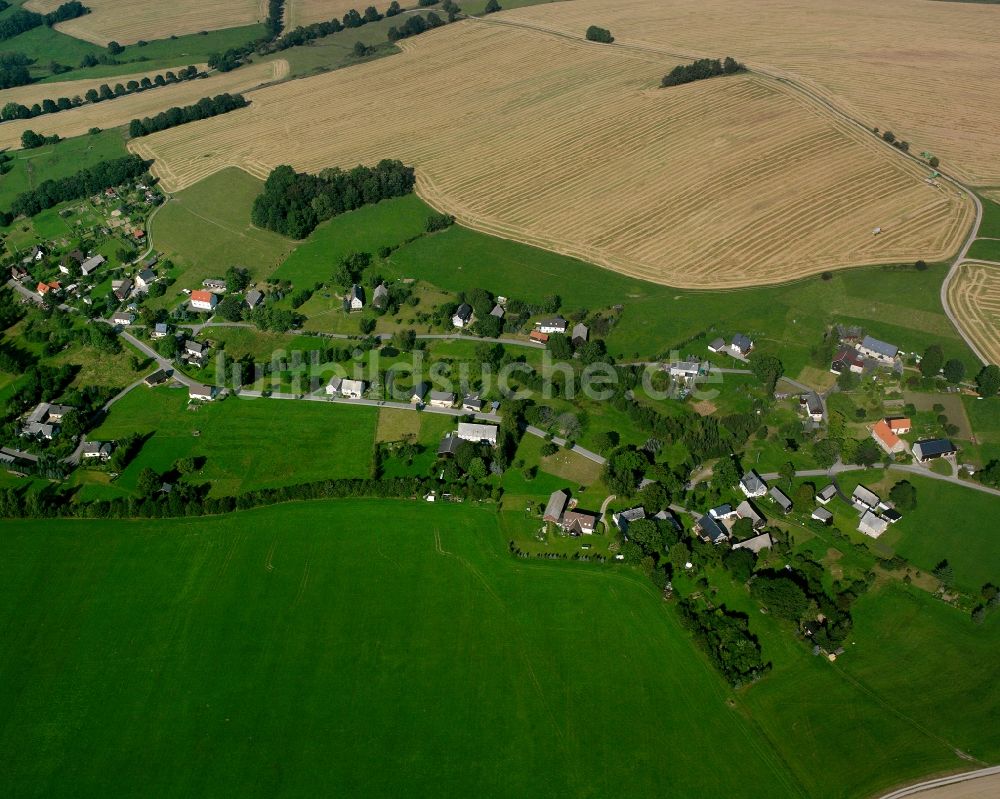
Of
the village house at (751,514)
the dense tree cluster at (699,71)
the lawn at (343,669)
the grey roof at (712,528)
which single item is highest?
the dense tree cluster at (699,71)

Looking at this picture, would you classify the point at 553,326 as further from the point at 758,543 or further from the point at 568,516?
the point at 758,543

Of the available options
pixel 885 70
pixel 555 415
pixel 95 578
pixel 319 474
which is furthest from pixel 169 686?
pixel 885 70

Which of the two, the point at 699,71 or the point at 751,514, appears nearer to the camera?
the point at 751,514

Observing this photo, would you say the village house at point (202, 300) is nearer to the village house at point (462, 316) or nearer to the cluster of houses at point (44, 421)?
the cluster of houses at point (44, 421)

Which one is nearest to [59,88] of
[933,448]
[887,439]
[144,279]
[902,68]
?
[144,279]

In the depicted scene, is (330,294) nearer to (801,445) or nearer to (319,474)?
(319,474)

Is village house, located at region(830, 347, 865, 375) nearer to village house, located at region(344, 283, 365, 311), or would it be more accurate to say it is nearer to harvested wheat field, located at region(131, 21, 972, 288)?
harvested wheat field, located at region(131, 21, 972, 288)

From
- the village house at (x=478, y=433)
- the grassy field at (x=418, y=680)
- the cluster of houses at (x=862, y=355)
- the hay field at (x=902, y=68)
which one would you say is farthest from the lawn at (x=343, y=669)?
the hay field at (x=902, y=68)
